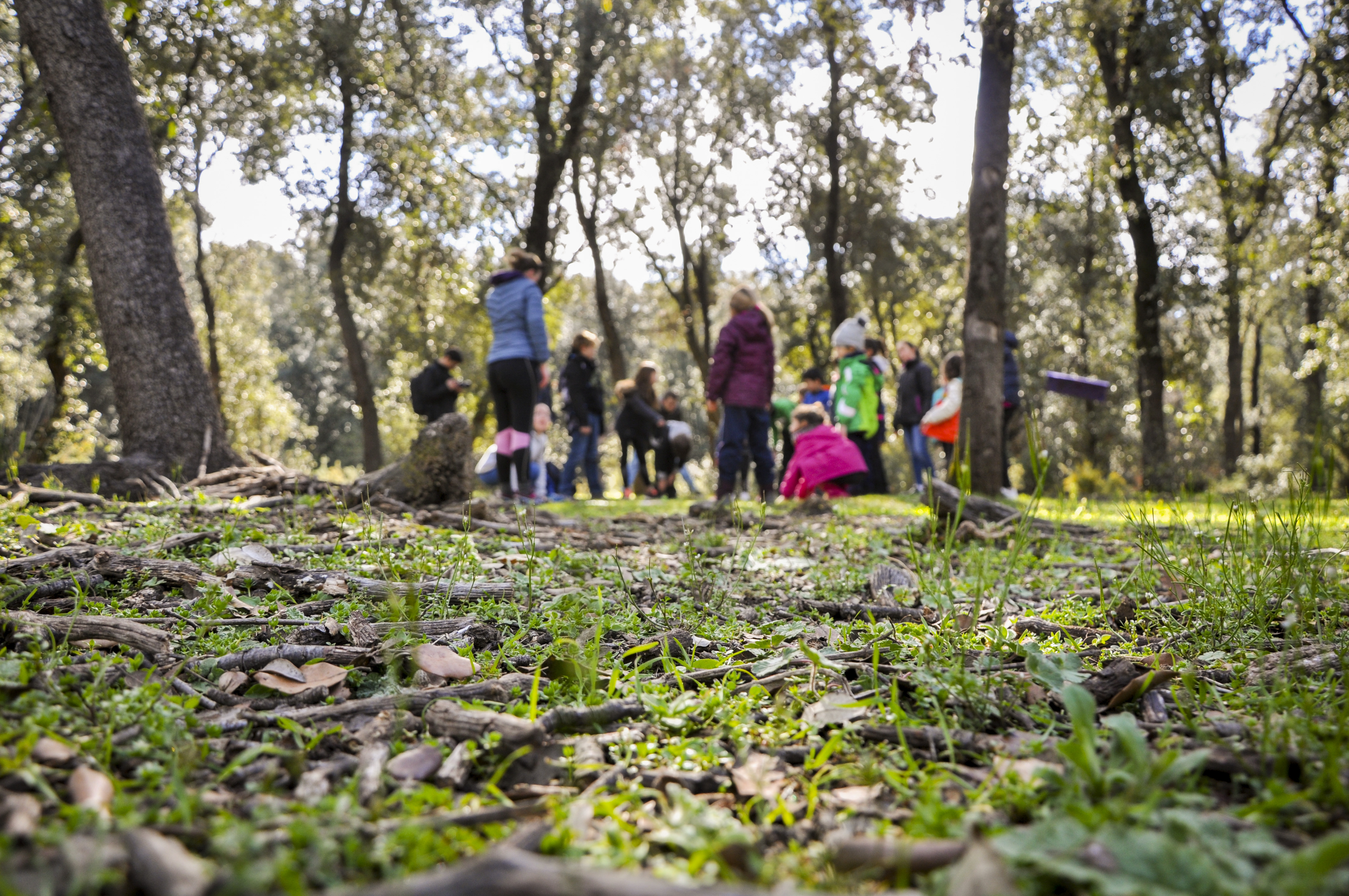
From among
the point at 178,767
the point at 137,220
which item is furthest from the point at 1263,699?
the point at 137,220

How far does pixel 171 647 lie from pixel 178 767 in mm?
953

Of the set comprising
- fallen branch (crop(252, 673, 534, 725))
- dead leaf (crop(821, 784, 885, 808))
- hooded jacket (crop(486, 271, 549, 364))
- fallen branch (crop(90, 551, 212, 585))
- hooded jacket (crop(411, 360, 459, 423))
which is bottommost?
dead leaf (crop(821, 784, 885, 808))

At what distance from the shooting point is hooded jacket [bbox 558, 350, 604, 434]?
A: 12.1m

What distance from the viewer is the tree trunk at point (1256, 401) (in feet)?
109

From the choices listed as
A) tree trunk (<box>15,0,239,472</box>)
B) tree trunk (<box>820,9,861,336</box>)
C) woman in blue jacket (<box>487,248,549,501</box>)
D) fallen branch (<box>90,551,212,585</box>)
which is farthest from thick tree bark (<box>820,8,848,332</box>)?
fallen branch (<box>90,551,212,585</box>)

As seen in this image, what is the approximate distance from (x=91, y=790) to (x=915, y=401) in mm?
11594

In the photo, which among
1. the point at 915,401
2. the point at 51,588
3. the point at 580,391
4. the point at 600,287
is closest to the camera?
the point at 51,588

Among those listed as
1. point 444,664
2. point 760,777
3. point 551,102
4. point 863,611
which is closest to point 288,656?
point 444,664

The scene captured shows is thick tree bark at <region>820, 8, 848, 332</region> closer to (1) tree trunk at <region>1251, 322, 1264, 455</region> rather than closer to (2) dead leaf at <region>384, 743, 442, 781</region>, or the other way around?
(2) dead leaf at <region>384, 743, 442, 781</region>

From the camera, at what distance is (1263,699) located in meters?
2.02

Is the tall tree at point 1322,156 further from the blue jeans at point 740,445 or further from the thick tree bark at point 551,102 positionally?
the thick tree bark at point 551,102

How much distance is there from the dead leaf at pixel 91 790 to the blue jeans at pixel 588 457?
421 inches

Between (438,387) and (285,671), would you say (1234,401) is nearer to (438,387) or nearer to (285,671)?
(438,387)

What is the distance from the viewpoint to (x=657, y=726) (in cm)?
210
